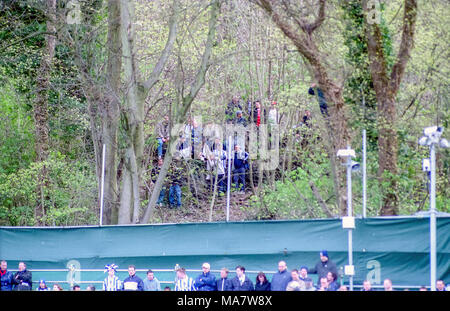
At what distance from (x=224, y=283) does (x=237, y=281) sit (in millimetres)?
292

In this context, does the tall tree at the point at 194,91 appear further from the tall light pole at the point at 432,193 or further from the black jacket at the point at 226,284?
the tall light pole at the point at 432,193

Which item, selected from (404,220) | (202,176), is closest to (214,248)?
(404,220)

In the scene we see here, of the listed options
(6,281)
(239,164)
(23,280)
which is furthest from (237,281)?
(239,164)

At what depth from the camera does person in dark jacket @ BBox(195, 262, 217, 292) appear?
14.3m

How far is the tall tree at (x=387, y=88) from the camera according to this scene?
60.7 feet

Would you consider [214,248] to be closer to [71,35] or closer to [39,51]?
[71,35]

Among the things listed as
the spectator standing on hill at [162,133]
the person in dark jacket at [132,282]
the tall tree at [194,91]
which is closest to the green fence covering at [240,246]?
the person in dark jacket at [132,282]

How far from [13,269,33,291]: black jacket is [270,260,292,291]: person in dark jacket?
5565 millimetres

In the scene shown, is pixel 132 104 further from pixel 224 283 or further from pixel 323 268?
pixel 323 268

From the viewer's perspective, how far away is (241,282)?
13961 millimetres

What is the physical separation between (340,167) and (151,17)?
1034 centimetres

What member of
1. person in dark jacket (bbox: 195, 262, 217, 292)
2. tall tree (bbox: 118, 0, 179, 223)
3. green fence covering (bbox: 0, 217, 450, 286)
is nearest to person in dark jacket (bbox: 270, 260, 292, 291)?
green fence covering (bbox: 0, 217, 450, 286)

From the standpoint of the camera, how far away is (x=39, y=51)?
980 inches
